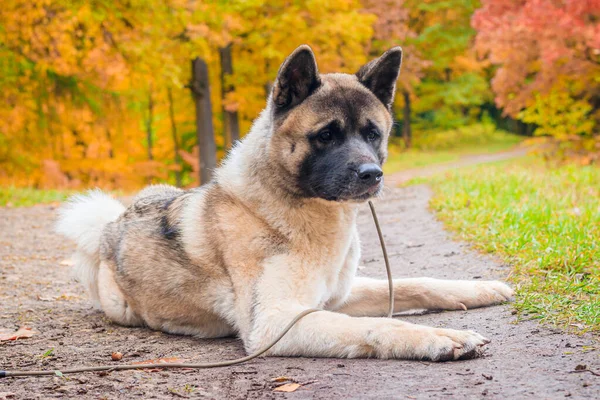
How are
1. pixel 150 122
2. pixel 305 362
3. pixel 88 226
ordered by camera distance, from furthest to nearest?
pixel 150 122 < pixel 88 226 < pixel 305 362

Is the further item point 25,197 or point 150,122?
point 150,122

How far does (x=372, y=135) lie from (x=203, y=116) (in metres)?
15.0

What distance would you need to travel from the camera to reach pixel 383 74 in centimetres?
442

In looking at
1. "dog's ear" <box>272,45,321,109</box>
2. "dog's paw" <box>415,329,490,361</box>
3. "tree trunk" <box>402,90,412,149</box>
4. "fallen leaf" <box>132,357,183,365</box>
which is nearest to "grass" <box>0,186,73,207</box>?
"dog's ear" <box>272,45,321,109</box>

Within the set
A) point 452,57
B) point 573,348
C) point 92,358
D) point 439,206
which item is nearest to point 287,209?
point 92,358

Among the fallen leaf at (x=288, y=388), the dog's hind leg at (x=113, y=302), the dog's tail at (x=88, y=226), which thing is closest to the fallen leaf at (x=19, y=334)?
the dog's hind leg at (x=113, y=302)

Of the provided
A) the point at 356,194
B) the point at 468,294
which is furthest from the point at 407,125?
the point at 356,194

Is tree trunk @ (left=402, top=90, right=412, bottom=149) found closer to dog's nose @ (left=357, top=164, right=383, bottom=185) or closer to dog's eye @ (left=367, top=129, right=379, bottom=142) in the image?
dog's eye @ (left=367, top=129, right=379, bottom=142)

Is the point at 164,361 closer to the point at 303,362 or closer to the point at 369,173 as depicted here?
the point at 303,362

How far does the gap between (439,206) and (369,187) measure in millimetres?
5230

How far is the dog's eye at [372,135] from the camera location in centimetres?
416

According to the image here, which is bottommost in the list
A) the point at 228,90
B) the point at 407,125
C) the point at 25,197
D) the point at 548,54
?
the point at 407,125

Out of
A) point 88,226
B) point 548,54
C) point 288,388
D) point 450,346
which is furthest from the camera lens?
point 548,54

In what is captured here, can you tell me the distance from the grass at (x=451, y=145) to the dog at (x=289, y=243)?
22042mm
